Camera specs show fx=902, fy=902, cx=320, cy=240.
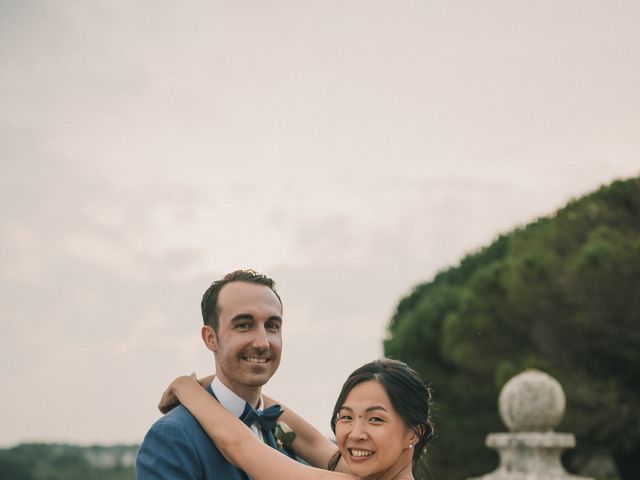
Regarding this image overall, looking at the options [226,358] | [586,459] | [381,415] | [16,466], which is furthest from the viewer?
[586,459]

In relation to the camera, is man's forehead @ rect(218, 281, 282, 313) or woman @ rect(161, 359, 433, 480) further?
man's forehead @ rect(218, 281, 282, 313)

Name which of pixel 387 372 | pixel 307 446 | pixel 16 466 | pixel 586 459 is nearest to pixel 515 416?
pixel 307 446

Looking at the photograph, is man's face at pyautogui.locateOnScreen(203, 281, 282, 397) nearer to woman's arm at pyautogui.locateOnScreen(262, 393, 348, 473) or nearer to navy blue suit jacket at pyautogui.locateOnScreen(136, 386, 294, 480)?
navy blue suit jacket at pyautogui.locateOnScreen(136, 386, 294, 480)

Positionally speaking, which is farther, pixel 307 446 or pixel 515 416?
pixel 515 416

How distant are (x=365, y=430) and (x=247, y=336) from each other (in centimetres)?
58

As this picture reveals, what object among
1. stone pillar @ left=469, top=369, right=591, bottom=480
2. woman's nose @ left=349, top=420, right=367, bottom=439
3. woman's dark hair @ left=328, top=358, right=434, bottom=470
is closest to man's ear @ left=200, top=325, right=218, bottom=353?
woman's dark hair @ left=328, top=358, right=434, bottom=470

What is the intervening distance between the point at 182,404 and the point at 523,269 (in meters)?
18.0

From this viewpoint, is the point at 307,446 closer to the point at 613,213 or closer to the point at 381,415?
the point at 381,415

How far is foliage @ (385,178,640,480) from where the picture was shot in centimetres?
1883

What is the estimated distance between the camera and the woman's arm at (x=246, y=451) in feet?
10.2

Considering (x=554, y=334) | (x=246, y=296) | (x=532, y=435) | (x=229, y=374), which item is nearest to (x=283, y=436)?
(x=229, y=374)

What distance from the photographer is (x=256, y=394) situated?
3.45 meters

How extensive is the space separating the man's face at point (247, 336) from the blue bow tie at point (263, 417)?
9cm

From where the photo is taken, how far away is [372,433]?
2963 mm
